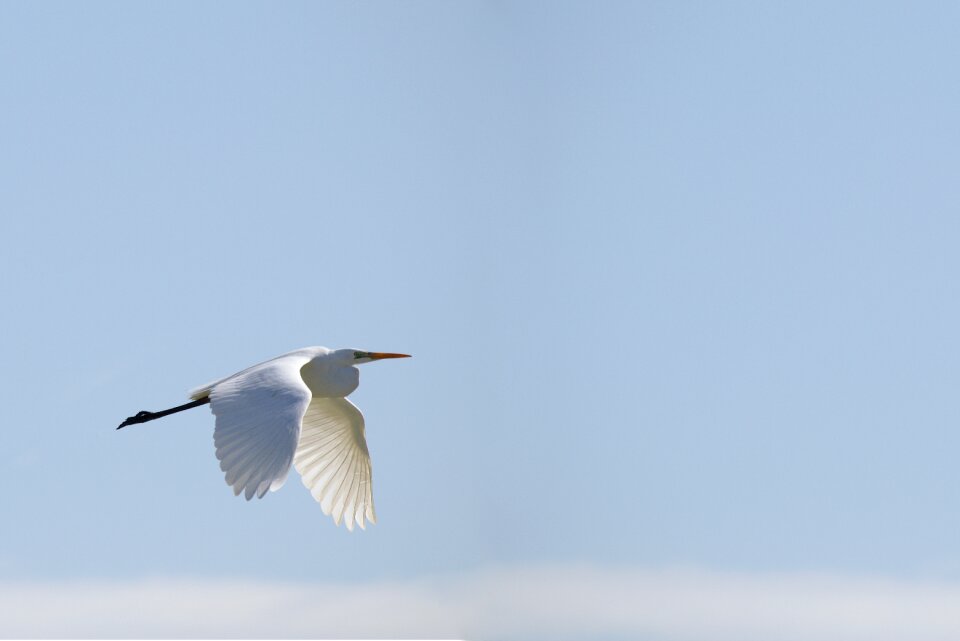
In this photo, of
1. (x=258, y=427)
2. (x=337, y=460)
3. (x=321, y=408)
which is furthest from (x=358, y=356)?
(x=258, y=427)

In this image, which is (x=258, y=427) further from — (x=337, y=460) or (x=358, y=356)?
(x=358, y=356)

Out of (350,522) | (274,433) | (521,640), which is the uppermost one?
(274,433)

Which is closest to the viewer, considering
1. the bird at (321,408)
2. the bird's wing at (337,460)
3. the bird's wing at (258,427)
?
the bird's wing at (258,427)

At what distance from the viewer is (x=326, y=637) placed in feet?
20.0

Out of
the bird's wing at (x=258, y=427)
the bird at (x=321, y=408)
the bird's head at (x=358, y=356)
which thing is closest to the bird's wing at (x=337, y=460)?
the bird at (x=321, y=408)

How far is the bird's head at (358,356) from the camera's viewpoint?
4.16 meters

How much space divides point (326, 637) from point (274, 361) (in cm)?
250

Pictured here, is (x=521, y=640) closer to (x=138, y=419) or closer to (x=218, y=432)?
(x=138, y=419)

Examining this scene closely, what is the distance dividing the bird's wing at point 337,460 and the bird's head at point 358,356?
A: 121 millimetres

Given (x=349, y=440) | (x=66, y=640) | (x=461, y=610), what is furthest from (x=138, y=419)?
(x=461, y=610)

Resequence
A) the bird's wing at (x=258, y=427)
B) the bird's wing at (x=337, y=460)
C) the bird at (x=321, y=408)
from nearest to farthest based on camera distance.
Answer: the bird's wing at (x=258, y=427), the bird at (x=321, y=408), the bird's wing at (x=337, y=460)

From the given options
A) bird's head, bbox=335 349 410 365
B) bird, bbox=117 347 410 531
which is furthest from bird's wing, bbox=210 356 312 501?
bird's head, bbox=335 349 410 365

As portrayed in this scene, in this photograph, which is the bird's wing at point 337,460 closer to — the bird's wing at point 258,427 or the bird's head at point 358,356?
the bird's head at point 358,356

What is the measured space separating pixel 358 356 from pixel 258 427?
107 centimetres
